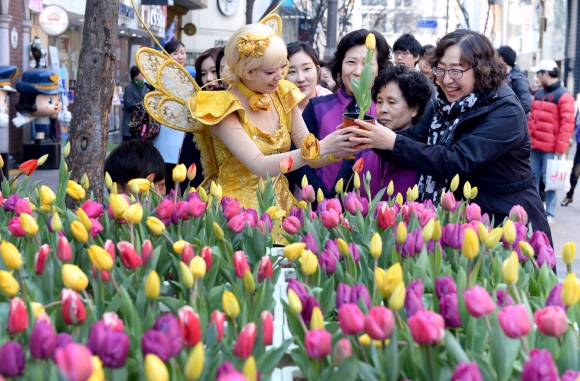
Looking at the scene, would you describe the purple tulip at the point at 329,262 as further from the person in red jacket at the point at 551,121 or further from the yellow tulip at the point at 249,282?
the person in red jacket at the point at 551,121

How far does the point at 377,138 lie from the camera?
329 cm

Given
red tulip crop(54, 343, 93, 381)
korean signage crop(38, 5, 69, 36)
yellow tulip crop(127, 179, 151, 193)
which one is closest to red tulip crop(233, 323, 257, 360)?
red tulip crop(54, 343, 93, 381)

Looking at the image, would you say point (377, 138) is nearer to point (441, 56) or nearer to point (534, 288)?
point (441, 56)

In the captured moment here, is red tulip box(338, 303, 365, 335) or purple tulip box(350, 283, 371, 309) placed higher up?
red tulip box(338, 303, 365, 335)

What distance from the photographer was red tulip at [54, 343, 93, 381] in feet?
3.65

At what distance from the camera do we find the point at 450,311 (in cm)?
148

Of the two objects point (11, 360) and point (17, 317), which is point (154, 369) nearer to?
point (11, 360)

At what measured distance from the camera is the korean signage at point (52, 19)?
48.2ft

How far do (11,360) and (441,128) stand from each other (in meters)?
2.64

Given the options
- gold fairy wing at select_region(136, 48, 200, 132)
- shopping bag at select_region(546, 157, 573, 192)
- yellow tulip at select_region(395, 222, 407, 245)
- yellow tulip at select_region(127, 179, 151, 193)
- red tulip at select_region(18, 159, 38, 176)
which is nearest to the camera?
yellow tulip at select_region(395, 222, 407, 245)

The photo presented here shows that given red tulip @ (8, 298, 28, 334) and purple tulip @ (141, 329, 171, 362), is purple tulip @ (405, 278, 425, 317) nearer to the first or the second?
purple tulip @ (141, 329, 171, 362)

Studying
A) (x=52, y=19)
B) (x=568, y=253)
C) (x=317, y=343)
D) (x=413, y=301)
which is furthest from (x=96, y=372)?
(x=52, y=19)

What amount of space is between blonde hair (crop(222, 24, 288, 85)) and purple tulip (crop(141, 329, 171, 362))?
2238 millimetres

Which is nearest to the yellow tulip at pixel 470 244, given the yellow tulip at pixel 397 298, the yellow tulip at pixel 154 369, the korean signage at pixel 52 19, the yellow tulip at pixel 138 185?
the yellow tulip at pixel 397 298
